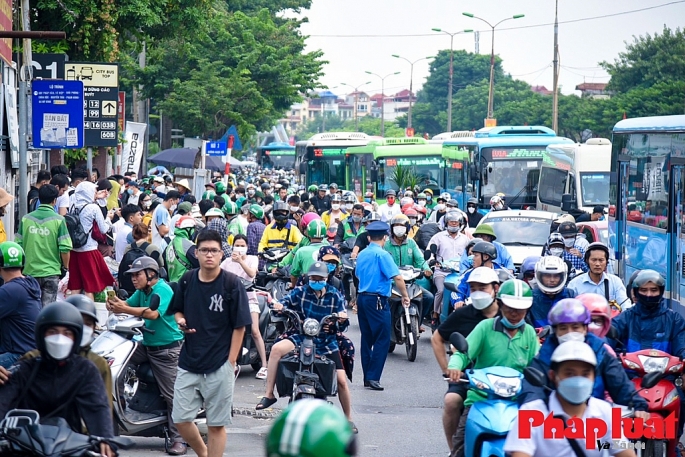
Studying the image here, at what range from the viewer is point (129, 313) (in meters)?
8.82

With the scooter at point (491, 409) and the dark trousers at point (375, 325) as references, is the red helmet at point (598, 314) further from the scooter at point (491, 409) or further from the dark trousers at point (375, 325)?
the dark trousers at point (375, 325)

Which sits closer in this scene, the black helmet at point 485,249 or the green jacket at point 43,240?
the black helmet at point 485,249

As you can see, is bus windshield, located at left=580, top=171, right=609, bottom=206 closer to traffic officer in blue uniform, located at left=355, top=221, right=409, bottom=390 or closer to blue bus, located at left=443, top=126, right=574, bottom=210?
blue bus, located at left=443, top=126, right=574, bottom=210

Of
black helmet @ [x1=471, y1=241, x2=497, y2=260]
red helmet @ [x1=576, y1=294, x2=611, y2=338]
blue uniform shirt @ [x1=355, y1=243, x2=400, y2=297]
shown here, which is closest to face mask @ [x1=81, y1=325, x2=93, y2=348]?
red helmet @ [x1=576, y1=294, x2=611, y2=338]

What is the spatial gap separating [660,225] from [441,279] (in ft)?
9.82

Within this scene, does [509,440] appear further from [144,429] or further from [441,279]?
[441,279]

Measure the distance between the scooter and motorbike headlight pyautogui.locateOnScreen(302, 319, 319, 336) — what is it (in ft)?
8.54

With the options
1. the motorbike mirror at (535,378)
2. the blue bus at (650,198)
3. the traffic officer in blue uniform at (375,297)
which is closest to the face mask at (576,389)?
the motorbike mirror at (535,378)

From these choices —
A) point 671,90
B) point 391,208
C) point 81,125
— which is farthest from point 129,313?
point 671,90

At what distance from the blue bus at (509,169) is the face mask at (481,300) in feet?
66.9

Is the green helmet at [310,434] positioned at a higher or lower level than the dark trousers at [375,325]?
higher

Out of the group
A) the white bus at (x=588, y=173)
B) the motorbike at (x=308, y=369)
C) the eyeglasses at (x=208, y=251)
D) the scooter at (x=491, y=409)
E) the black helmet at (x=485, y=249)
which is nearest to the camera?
the scooter at (x=491, y=409)

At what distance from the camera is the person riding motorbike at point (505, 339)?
23.0 feet

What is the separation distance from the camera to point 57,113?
17.0 metres
